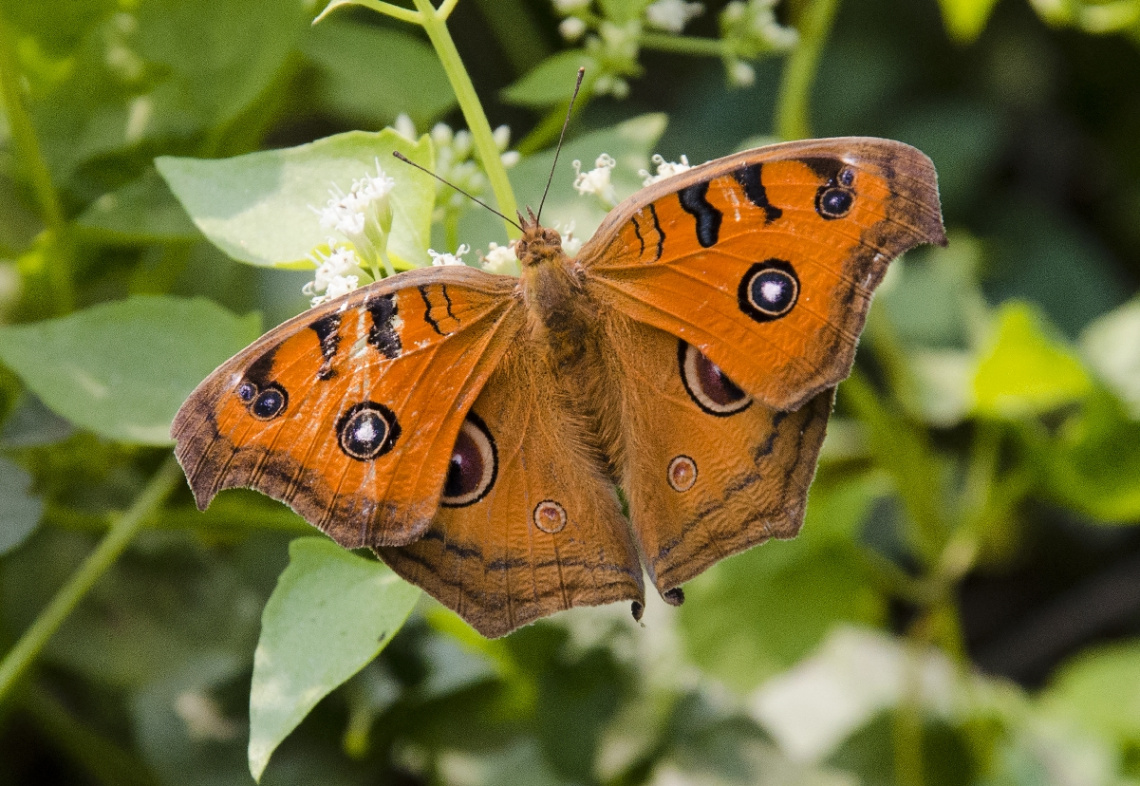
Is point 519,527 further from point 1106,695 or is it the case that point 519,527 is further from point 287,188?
point 1106,695

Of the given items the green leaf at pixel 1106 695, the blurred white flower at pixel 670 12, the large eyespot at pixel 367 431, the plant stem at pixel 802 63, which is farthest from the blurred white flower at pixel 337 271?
the green leaf at pixel 1106 695

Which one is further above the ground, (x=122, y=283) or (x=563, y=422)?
(x=563, y=422)

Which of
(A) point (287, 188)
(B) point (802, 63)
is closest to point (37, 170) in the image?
(A) point (287, 188)

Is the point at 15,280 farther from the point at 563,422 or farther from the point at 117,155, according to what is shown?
the point at 563,422

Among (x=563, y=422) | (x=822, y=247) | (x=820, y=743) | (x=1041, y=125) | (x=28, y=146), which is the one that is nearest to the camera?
(x=822, y=247)

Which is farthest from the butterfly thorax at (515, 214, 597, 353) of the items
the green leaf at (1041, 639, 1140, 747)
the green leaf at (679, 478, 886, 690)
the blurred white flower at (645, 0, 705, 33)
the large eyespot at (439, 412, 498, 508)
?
the green leaf at (1041, 639, 1140, 747)

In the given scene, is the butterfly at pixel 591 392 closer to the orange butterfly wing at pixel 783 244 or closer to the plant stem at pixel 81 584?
the orange butterfly wing at pixel 783 244

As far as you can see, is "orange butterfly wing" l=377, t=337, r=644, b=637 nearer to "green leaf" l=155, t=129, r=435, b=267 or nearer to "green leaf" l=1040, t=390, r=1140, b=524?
"green leaf" l=155, t=129, r=435, b=267

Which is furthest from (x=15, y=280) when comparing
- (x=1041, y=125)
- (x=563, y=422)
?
(x=1041, y=125)
